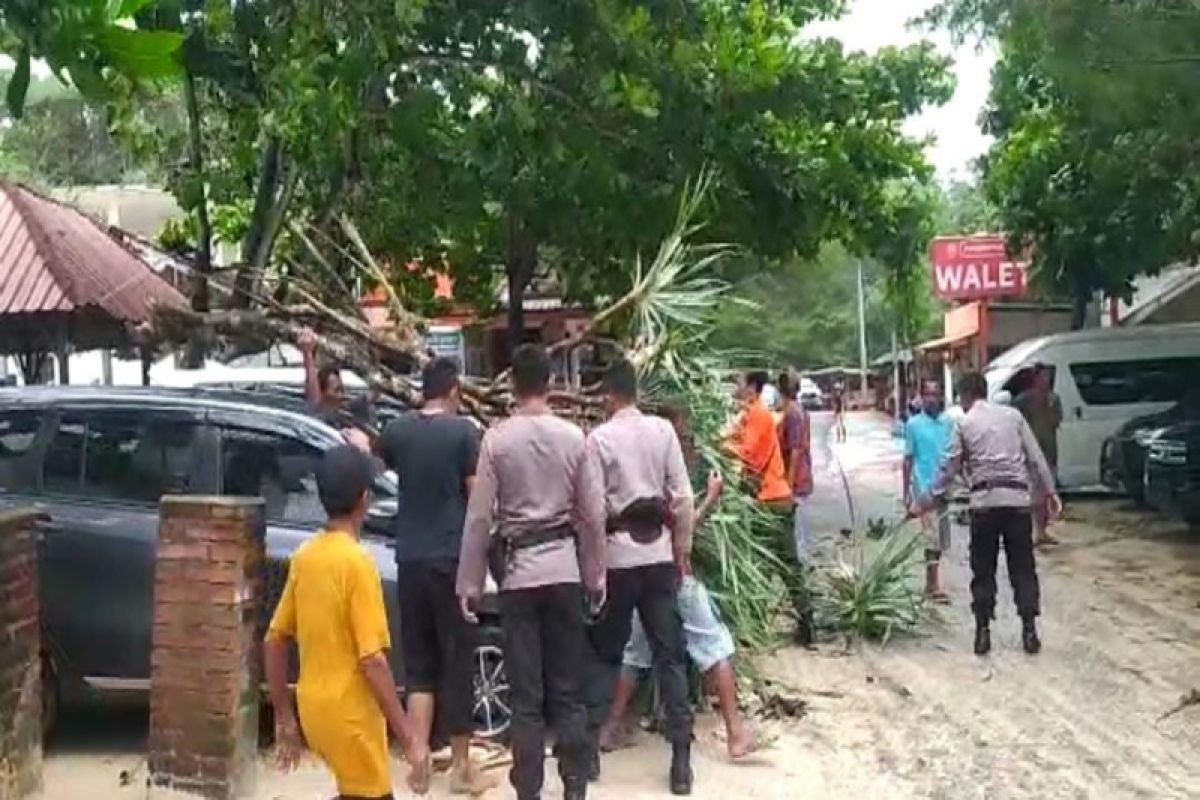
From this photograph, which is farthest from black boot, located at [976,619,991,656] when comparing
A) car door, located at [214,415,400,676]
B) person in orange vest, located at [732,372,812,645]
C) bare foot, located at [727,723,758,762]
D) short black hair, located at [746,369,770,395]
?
car door, located at [214,415,400,676]

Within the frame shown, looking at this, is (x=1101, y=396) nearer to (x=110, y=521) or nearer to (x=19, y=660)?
(x=110, y=521)

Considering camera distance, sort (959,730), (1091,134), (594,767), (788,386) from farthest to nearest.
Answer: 1. (1091,134)
2. (788,386)
3. (959,730)
4. (594,767)

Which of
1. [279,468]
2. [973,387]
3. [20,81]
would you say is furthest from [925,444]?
[20,81]

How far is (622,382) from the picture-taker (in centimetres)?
746

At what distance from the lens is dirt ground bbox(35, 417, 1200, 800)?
747 centimetres

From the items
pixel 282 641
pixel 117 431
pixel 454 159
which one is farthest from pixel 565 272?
pixel 282 641

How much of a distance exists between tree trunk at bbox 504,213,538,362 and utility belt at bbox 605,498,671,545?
1209cm

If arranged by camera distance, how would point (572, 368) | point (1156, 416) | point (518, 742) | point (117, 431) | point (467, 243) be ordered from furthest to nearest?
point (467, 243) < point (1156, 416) < point (572, 368) < point (117, 431) < point (518, 742)

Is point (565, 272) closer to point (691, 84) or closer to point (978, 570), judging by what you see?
point (691, 84)

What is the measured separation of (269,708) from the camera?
334 inches

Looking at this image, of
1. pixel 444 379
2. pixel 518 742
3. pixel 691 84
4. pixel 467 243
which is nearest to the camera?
pixel 518 742

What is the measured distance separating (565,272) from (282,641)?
15.2 meters

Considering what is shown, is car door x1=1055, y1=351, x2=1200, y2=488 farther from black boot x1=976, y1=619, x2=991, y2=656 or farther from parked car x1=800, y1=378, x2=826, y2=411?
black boot x1=976, y1=619, x2=991, y2=656

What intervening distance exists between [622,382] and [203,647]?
2.14m
